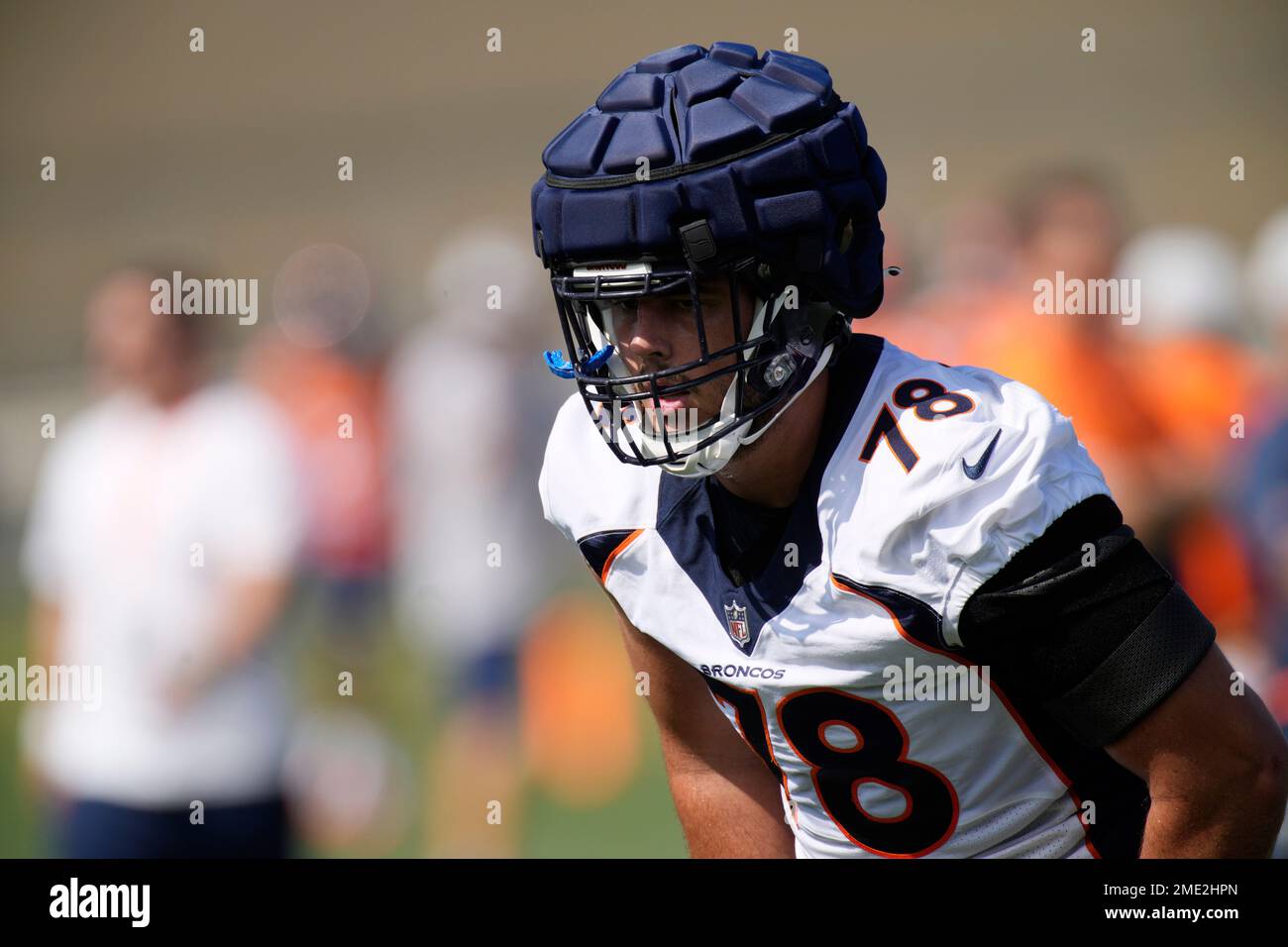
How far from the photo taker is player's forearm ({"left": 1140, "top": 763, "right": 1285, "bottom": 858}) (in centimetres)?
179

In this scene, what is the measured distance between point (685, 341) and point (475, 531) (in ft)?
10.2

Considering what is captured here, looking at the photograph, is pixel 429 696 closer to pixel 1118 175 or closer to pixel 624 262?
pixel 624 262

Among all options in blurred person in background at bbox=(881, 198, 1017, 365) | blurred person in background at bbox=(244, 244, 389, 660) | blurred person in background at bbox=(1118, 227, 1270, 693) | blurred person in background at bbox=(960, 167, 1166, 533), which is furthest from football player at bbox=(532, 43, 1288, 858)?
blurred person in background at bbox=(244, 244, 389, 660)

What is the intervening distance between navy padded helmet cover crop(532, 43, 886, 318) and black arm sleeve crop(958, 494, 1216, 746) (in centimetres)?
49

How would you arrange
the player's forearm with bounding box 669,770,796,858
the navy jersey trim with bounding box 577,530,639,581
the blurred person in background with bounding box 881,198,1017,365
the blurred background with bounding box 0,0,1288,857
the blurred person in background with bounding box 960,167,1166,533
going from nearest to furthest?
1. the navy jersey trim with bounding box 577,530,639,581
2. the player's forearm with bounding box 669,770,796,858
3. the blurred background with bounding box 0,0,1288,857
4. the blurred person in background with bounding box 960,167,1166,533
5. the blurred person in background with bounding box 881,198,1017,365

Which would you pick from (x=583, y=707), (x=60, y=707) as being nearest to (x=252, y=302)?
(x=583, y=707)

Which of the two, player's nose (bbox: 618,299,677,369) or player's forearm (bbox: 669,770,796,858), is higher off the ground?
player's nose (bbox: 618,299,677,369)

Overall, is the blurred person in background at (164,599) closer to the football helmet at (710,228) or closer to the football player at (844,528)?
the football player at (844,528)

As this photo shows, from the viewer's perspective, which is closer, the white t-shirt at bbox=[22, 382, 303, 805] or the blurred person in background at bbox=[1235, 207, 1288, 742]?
the white t-shirt at bbox=[22, 382, 303, 805]

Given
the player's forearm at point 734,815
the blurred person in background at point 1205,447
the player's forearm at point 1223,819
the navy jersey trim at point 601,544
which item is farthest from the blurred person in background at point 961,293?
the player's forearm at point 1223,819

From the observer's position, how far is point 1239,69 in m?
10.1

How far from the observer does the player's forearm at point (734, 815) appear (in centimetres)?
237

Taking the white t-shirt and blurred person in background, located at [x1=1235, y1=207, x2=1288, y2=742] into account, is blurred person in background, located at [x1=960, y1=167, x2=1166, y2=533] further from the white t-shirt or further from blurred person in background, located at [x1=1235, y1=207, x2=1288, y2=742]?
the white t-shirt
